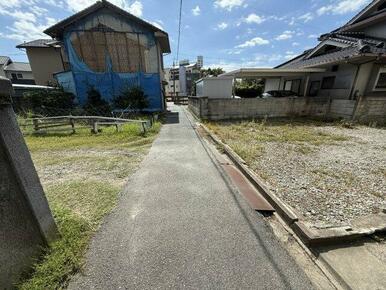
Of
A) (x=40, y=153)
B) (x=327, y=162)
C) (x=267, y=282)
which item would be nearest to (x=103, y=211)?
(x=267, y=282)

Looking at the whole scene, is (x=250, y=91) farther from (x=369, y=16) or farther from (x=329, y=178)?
(x=329, y=178)

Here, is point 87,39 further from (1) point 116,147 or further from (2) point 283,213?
(2) point 283,213

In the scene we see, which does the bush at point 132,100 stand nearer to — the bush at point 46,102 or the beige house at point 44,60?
the bush at point 46,102

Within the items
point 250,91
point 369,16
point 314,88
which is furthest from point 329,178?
point 250,91

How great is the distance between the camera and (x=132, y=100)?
11.8 m

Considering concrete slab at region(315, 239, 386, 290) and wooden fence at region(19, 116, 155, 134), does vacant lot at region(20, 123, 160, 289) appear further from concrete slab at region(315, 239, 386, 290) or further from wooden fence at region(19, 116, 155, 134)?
concrete slab at region(315, 239, 386, 290)

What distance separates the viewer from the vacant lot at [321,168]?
9.23 ft

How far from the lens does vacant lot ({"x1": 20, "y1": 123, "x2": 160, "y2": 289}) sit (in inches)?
72.3

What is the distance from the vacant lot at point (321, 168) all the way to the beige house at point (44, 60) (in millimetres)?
18657

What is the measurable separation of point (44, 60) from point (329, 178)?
77.5 ft

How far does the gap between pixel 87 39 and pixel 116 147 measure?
9782 mm

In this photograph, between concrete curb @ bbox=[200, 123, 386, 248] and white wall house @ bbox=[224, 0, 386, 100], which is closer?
concrete curb @ bbox=[200, 123, 386, 248]

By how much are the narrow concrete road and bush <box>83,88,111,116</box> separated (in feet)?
32.5

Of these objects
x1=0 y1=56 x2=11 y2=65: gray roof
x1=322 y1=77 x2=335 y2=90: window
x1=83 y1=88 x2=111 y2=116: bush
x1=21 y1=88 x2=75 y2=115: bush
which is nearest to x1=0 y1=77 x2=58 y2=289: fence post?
x1=83 y1=88 x2=111 y2=116: bush
